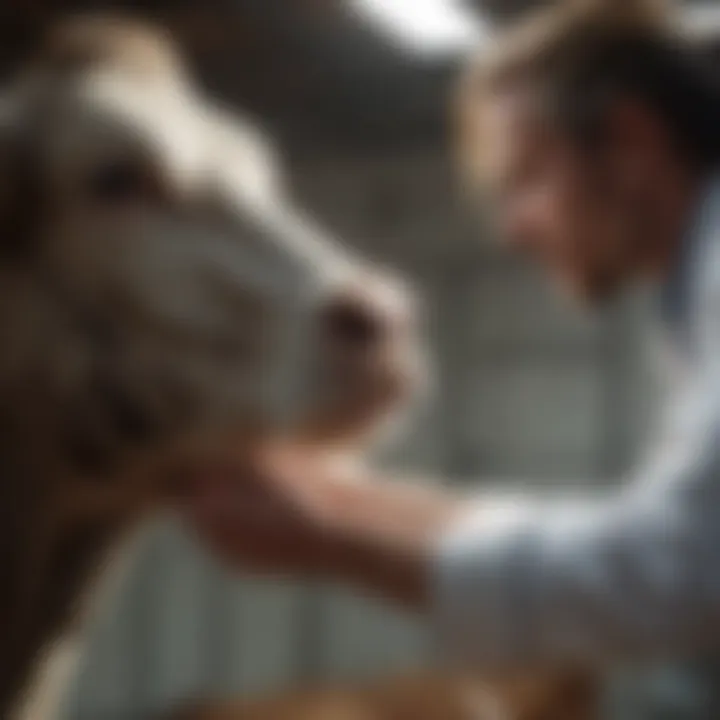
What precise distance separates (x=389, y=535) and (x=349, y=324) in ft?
0.29

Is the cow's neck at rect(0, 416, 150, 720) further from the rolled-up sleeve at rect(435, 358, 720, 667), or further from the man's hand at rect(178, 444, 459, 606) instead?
the rolled-up sleeve at rect(435, 358, 720, 667)

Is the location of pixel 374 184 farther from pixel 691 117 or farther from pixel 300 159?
pixel 691 117

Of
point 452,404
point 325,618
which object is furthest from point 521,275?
point 325,618

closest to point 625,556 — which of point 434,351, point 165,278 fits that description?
point 434,351

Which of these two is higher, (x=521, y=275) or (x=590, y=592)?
(x=521, y=275)

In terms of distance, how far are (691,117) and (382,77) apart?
5.2 inches

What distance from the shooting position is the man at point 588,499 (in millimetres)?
589

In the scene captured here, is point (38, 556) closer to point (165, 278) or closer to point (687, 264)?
point (165, 278)

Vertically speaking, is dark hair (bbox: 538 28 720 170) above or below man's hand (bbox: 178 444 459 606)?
above

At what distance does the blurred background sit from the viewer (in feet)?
2.01

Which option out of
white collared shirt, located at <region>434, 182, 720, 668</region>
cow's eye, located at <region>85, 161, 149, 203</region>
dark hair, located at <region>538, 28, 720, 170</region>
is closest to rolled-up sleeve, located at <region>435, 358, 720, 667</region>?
white collared shirt, located at <region>434, 182, 720, 668</region>

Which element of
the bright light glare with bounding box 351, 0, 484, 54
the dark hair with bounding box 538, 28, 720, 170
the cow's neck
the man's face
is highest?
the bright light glare with bounding box 351, 0, 484, 54

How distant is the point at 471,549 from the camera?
607mm

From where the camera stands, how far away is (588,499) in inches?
23.7
